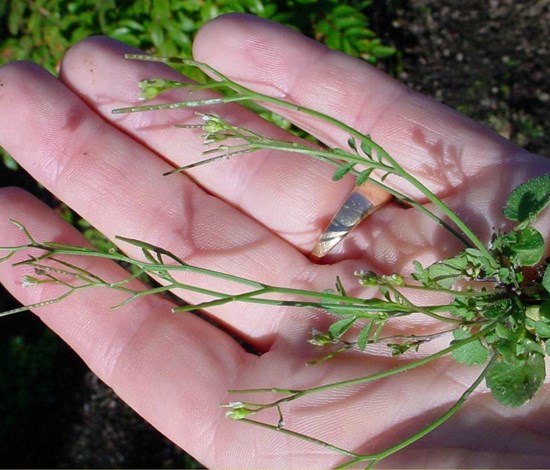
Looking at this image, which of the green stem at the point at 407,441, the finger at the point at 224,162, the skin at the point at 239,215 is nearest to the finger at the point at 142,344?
the skin at the point at 239,215

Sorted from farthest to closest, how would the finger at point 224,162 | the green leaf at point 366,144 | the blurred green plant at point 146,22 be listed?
the blurred green plant at point 146,22, the finger at point 224,162, the green leaf at point 366,144

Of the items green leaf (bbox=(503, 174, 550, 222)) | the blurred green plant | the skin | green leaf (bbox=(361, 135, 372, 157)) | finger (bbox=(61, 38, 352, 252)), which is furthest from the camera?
the blurred green plant

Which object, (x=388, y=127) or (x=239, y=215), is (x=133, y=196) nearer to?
(x=239, y=215)

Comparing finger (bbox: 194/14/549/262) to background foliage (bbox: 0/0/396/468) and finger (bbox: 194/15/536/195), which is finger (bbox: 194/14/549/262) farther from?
background foliage (bbox: 0/0/396/468)

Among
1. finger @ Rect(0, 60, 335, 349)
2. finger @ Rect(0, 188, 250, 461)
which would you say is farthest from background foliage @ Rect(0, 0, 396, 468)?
finger @ Rect(0, 188, 250, 461)

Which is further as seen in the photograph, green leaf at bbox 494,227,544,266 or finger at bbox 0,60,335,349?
finger at bbox 0,60,335,349

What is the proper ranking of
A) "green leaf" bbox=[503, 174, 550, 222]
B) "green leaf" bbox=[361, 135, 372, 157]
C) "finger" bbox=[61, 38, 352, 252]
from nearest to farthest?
"green leaf" bbox=[361, 135, 372, 157] < "green leaf" bbox=[503, 174, 550, 222] < "finger" bbox=[61, 38, 352, 252]

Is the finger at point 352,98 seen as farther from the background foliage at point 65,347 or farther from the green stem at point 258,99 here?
the background foliage at point 65,347
